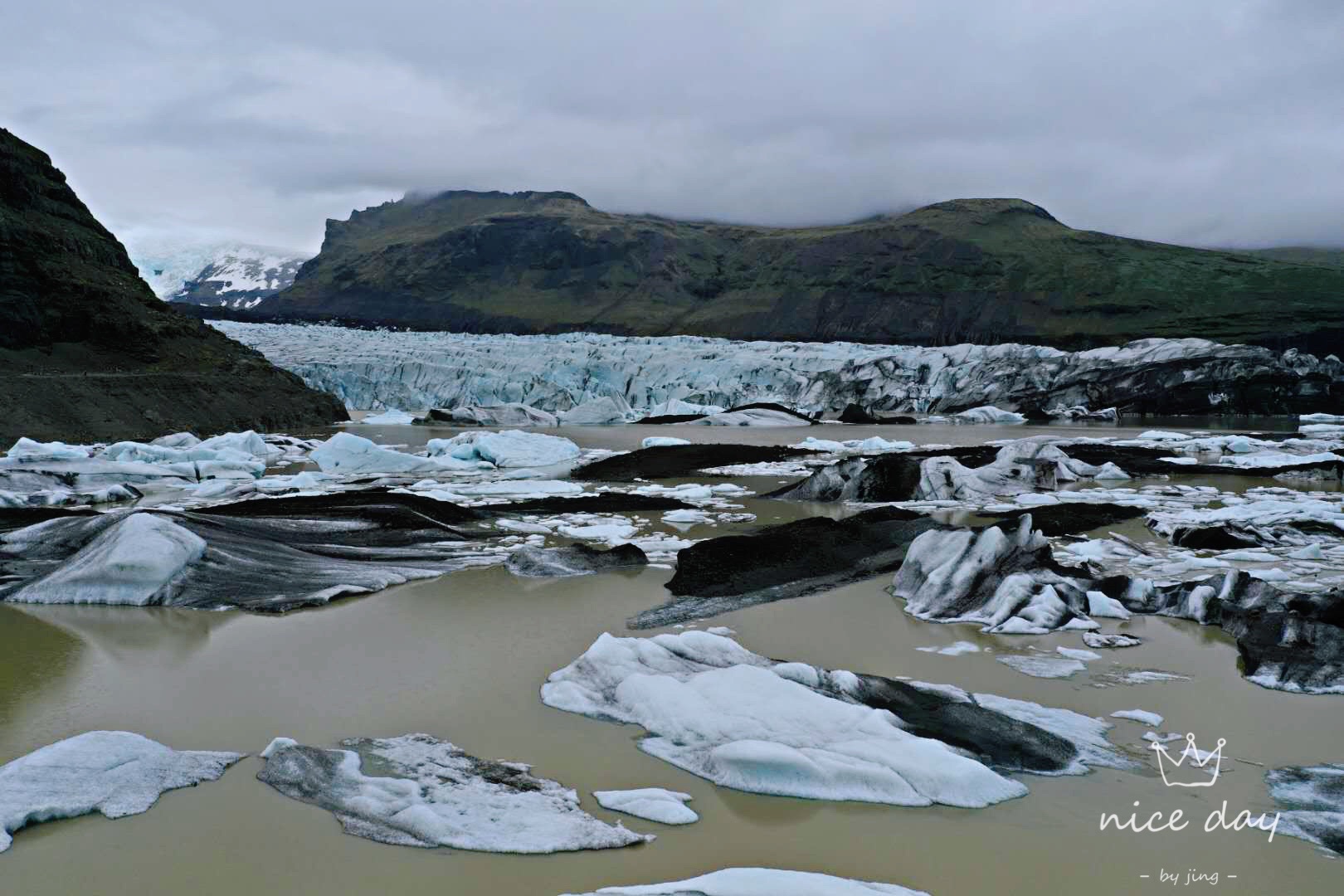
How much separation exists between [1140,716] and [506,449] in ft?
41.1

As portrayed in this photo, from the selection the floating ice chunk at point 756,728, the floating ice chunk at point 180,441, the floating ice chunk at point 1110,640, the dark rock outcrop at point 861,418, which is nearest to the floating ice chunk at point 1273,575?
the floating ice chunk at point 1110,640

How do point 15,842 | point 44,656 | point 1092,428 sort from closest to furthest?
point 15,842, point 44,656, point 1092,428

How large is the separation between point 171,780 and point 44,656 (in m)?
2.16

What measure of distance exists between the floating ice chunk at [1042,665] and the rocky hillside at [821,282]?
43625 mm

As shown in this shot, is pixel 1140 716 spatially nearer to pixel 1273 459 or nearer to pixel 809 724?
pixel 809 724

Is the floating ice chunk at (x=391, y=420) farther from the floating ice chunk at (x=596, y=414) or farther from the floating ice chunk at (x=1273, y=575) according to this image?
the floating ice chunk at (x=1273, y=575)

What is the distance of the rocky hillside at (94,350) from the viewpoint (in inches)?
722

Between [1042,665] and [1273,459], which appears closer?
[1042,665]

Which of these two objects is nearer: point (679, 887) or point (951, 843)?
point (679, 887)

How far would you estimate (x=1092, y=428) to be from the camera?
2253 cm

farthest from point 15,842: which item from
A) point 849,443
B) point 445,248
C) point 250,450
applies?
point 445,248

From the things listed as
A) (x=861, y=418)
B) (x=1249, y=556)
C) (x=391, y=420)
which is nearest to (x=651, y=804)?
(x=1249, y=556)

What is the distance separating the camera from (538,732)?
3553mm

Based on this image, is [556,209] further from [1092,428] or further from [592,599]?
[592,599]
